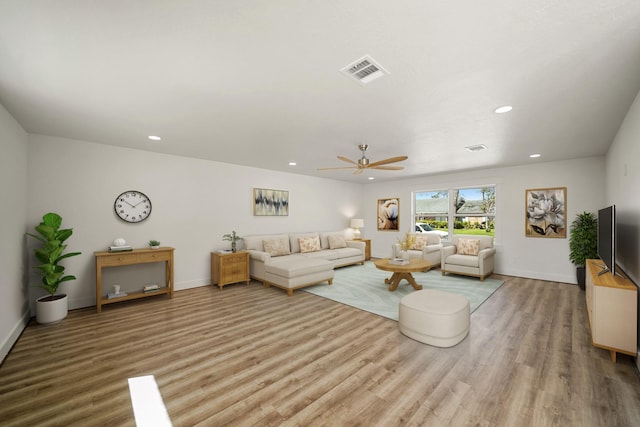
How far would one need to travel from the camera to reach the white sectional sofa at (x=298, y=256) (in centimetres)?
458

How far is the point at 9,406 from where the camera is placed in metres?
1.83

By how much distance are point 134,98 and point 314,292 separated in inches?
145

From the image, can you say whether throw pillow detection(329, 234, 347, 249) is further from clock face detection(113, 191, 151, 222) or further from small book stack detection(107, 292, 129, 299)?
small book stack detection(107, 292, 129, 299)

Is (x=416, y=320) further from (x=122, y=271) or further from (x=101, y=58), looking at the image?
(x=122, y=271)

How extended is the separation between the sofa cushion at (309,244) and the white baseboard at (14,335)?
4.39m

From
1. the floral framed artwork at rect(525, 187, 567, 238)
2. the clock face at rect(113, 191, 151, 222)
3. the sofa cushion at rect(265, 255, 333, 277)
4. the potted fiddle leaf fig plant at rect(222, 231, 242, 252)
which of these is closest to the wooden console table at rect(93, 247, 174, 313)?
Answer: the clock face at rect(113, 191, 151, 222)

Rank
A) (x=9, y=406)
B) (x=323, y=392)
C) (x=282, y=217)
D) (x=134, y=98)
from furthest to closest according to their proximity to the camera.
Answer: (x=282, y=217) → (x=134, y=98) → (x=323, y=392) → (x=9, y=406)

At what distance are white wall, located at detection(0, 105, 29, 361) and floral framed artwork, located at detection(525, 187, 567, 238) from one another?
824 cm

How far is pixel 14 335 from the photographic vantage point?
2768 millimetres

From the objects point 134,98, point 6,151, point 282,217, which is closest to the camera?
point 134,98

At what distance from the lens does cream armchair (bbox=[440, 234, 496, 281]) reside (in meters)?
5.23

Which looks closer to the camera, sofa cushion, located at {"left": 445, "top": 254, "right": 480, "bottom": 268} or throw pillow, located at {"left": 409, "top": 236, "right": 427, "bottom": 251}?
sofa cushion, located at {"left": 445, "top": 254, "right": 480, "bottom": 268}

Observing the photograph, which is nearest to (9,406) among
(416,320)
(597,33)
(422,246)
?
(416,320)

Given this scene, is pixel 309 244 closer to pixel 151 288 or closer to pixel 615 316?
pixel 151 288
